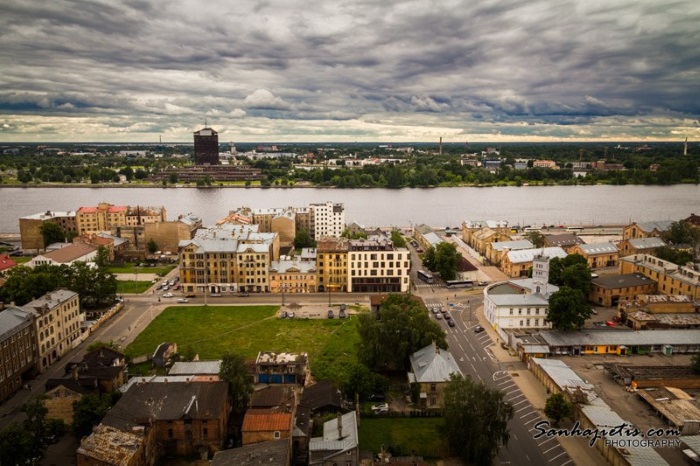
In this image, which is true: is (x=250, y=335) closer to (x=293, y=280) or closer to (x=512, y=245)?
(x=293, y=280)

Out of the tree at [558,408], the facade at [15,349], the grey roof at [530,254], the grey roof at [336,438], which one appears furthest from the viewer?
the grey roof at [530,254]

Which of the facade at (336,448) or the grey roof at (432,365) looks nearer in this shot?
the facade at (336,448)

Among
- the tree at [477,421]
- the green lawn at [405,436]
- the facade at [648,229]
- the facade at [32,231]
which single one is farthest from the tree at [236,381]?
the facade at [648,229]

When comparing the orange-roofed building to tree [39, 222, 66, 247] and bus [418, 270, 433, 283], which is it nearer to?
bus [418, 270, 433, 283]

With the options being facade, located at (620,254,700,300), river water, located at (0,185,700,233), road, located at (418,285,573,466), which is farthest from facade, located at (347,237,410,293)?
river water, located at (0,185,700,233)

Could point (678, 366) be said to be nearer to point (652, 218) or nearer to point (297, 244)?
point (297, 244)

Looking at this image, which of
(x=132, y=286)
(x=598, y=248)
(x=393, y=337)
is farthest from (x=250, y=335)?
(x=598, y=248)

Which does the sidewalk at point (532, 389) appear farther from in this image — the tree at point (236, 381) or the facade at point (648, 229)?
the facade at point (648, 229)
